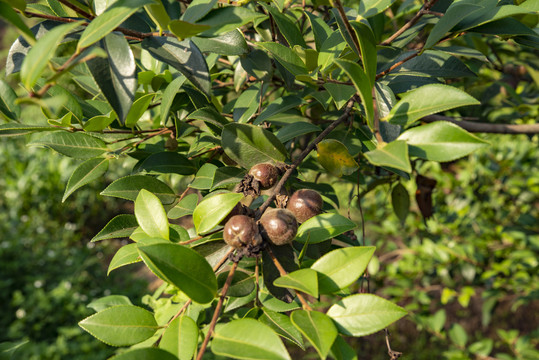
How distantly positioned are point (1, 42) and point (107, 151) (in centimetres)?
1657

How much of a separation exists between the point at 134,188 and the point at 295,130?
0.31 m

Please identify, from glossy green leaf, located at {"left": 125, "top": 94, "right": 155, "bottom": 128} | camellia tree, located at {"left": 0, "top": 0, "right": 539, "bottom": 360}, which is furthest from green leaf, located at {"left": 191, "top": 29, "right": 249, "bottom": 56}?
glossy green leaf, located at {"left": 125, "top": 94, "right": 155, "bottom": 128}

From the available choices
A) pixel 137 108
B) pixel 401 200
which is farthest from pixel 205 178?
pixel 401 200

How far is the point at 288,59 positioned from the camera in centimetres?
69

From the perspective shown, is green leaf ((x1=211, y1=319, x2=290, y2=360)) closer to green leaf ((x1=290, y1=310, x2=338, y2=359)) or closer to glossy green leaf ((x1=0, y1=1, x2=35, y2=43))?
green leaf ((x1=290, y1=310, x2=338, y2=359))

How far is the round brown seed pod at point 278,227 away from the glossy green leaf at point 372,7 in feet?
1.17

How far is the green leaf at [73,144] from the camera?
76cm

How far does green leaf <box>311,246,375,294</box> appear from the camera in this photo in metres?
0.52

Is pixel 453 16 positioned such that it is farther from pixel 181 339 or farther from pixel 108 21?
pixel 181 339

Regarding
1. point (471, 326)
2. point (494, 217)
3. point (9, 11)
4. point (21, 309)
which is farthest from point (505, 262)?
point (21, 309)

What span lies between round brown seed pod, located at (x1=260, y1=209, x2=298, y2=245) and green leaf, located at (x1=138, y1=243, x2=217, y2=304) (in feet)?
0.30

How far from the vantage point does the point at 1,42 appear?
1407 centimetres

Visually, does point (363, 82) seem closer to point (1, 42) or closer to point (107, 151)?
point (107, 151)

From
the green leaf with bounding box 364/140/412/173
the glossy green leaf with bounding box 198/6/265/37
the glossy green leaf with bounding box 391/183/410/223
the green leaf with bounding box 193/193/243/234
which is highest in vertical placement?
the glossy green leaf with bounding box 198/6/265/37
